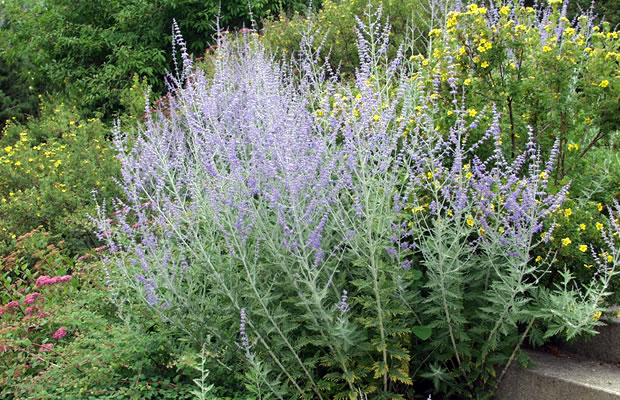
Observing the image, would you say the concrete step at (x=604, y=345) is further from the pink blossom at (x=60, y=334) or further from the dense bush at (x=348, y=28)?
the dense bush at (x=348, y=28)

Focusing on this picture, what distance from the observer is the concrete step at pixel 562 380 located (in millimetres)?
3141

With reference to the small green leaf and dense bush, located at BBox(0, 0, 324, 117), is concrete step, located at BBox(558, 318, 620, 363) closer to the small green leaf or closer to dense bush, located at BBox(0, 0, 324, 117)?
the small green leaf

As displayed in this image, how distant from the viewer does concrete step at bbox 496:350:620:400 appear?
3.14 meters

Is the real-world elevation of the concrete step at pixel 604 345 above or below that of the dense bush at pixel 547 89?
below

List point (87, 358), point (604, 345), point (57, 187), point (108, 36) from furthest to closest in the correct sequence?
1. point (108, 36)
2. point (57, 187)
3. point (604, 345)
4. point (87, 358)

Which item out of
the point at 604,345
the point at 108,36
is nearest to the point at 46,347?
the point at 604,345

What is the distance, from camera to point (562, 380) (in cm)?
322

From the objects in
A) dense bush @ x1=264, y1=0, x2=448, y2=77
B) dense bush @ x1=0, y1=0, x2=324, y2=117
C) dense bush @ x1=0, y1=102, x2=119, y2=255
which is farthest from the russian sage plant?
dense bush @ x1=0, y1=0, x2=324, y2=117

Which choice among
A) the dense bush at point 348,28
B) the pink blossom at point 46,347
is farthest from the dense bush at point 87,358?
the dense bush at point 348,28

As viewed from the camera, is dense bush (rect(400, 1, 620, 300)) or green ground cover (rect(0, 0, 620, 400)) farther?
dense bush (rect(400, 1, 620, 300))

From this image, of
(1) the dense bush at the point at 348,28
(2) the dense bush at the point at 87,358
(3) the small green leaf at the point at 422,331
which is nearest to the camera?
(3) the small green leaf at the point at 422,331

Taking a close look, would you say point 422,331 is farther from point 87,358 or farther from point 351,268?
point 87,358

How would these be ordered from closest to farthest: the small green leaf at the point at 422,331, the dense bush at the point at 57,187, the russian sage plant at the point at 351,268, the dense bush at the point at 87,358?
the russian sage plant at the point at 351,268 < the small green leaf at the point at 422,331 < the dense bush at the point at 87,358 < the dense bush at the point at 57,187

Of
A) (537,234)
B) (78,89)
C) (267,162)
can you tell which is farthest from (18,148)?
(537,234)
